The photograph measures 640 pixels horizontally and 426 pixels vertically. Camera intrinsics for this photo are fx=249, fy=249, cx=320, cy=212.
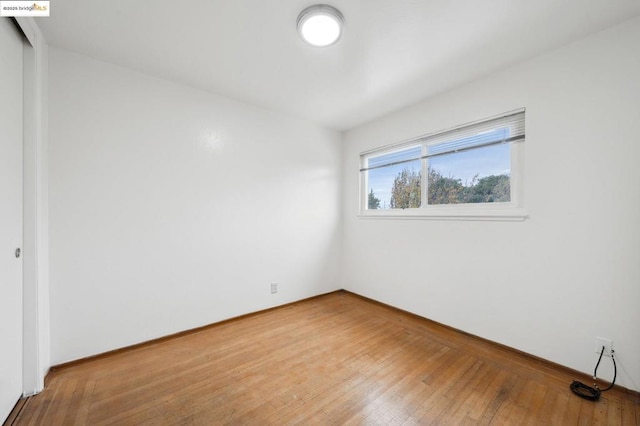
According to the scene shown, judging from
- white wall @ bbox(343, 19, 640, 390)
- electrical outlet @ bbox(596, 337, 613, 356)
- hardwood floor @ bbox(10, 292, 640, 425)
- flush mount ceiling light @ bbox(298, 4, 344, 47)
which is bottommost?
Answer: hardwood floor @ bbox(10, 292, 640, 425)

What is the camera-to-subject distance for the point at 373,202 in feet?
11.8

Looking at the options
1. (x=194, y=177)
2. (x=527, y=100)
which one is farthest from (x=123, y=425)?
(x=527, y=100)

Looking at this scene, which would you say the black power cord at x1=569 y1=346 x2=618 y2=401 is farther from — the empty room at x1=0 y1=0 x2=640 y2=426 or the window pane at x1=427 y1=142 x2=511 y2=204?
the window pane at x1=427 y1=142 x2=511 y2=204

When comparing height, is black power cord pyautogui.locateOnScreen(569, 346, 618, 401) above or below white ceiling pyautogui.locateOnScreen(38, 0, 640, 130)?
below

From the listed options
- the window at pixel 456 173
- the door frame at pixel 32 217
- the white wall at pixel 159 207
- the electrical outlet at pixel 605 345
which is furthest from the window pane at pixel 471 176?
the door frame at pixel 32 217

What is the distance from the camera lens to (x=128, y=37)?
1.83 m

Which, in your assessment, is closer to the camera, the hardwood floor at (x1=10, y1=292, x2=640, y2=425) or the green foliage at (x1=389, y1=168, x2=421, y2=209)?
the hardwood floor at (x1=10, y1=292, x2=640, y2=425)

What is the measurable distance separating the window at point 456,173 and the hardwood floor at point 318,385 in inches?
50.5

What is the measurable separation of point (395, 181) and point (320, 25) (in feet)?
6.82

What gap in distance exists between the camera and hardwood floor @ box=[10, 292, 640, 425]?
4.89ft

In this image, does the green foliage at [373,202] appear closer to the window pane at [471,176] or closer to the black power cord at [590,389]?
the window pane at [471,176]

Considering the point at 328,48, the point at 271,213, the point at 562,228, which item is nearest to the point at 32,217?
the point at 271,213

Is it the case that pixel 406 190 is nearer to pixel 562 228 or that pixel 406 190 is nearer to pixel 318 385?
pixel 562 228

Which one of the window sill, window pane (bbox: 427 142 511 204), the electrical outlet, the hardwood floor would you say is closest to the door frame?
the hardwood floor
